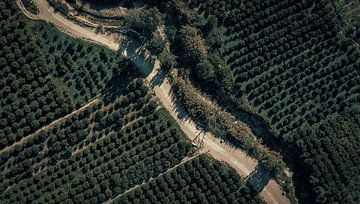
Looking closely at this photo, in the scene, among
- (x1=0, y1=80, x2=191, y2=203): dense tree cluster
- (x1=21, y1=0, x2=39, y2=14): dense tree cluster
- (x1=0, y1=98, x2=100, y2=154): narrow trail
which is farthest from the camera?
(x1=21, y1=0, x2=39, y2=14): dense tree cluster

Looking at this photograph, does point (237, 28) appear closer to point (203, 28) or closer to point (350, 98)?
point (203, 28)

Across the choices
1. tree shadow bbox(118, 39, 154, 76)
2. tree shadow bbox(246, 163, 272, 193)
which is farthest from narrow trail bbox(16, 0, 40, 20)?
tree shadow bbox(246, 163, 272, 193)

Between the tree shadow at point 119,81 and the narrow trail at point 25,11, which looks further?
the tree shadow at point 119,81

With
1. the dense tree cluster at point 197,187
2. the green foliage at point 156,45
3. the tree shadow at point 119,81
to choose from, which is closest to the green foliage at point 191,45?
the green foliage at point 156,45

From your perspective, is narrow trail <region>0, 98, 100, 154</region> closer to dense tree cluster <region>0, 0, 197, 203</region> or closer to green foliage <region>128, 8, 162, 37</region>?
dense tree cluster <region>0, 0, 197, 203</region>

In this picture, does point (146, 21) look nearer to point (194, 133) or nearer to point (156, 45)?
point (156, 45)

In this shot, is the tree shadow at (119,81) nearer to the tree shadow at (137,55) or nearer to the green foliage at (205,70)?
the tree shadow at (137,55)

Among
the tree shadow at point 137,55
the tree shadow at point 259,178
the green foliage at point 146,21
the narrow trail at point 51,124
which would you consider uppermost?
the green foliage at point 146,21
